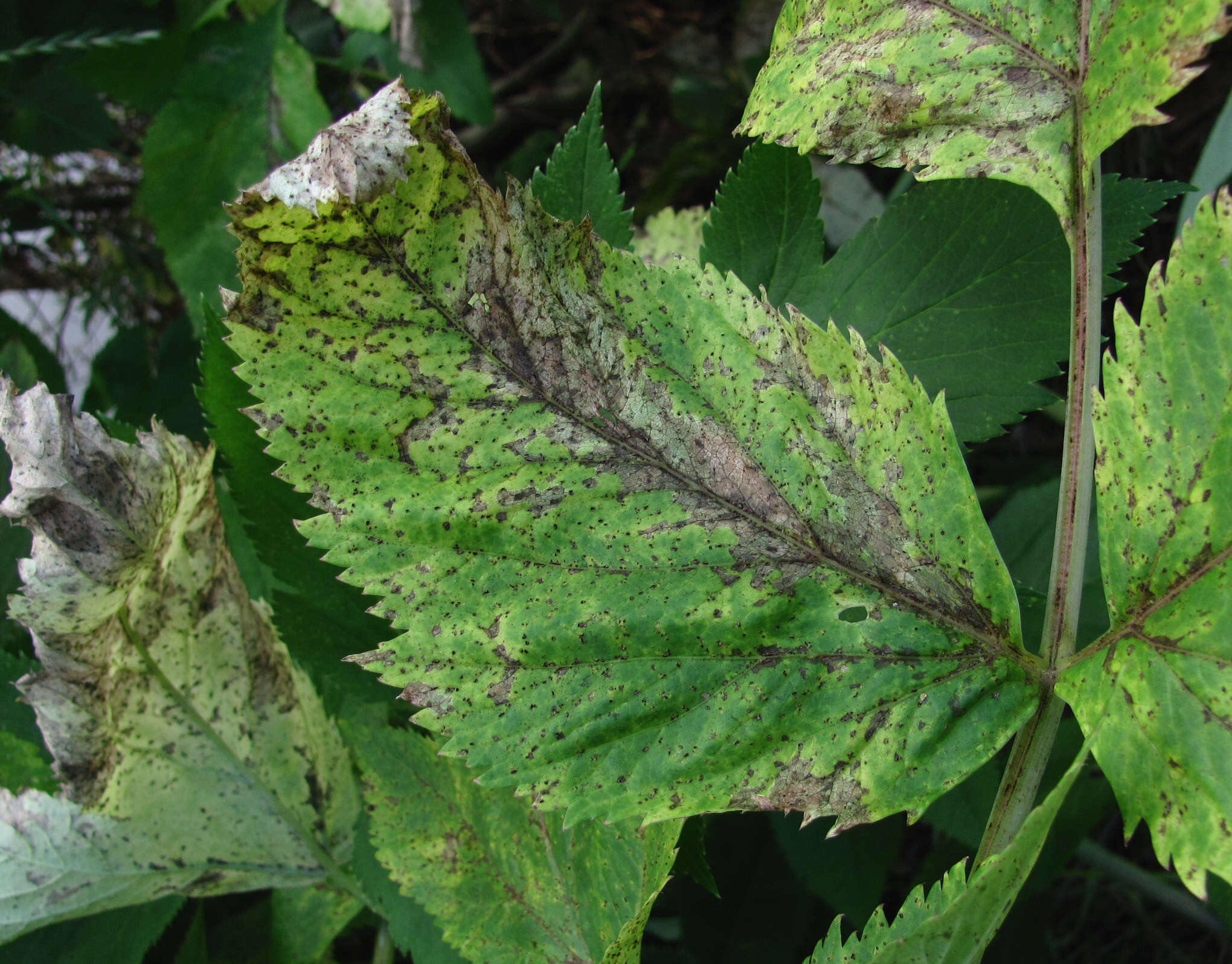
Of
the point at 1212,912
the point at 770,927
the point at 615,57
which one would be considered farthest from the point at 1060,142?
the point at 615,57

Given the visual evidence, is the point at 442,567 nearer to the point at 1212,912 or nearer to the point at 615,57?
the point at 1212,912

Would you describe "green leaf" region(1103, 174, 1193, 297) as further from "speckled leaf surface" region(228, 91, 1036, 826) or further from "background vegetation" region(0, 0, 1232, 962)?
"background vegetation" region(0, 0, 1232, 962)

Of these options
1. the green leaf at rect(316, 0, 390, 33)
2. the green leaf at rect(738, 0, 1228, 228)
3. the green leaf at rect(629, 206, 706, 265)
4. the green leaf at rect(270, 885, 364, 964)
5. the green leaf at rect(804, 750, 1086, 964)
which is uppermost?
the green leaf at rect(316, 0, 390, 33)

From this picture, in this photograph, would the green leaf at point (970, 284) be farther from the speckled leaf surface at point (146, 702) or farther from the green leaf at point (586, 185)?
the speckled leaf surface at point (146, 702)

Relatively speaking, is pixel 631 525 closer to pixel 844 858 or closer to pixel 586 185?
pixel 586 185

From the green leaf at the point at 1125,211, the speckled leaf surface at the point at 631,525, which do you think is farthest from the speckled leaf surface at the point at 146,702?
the green leaf at the point at 1125,211

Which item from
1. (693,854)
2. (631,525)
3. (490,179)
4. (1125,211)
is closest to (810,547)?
(631,525)

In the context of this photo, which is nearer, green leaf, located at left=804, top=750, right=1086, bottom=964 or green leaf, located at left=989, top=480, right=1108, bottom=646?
green leaf, located at left=804, top=750, right=1086, bottom=964

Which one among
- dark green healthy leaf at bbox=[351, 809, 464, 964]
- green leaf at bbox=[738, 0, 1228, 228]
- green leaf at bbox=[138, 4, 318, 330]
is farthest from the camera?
green leaf at bbox=[138, 4, 318, 330]

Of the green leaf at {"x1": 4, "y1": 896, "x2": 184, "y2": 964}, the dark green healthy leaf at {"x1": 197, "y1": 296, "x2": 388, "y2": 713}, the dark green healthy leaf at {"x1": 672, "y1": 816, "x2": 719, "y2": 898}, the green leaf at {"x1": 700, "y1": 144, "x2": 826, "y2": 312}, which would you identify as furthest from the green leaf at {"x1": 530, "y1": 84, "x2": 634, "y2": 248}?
the green leaf at {"x1": 4, "y1": 896, "x2": 184, "y2": 964}
